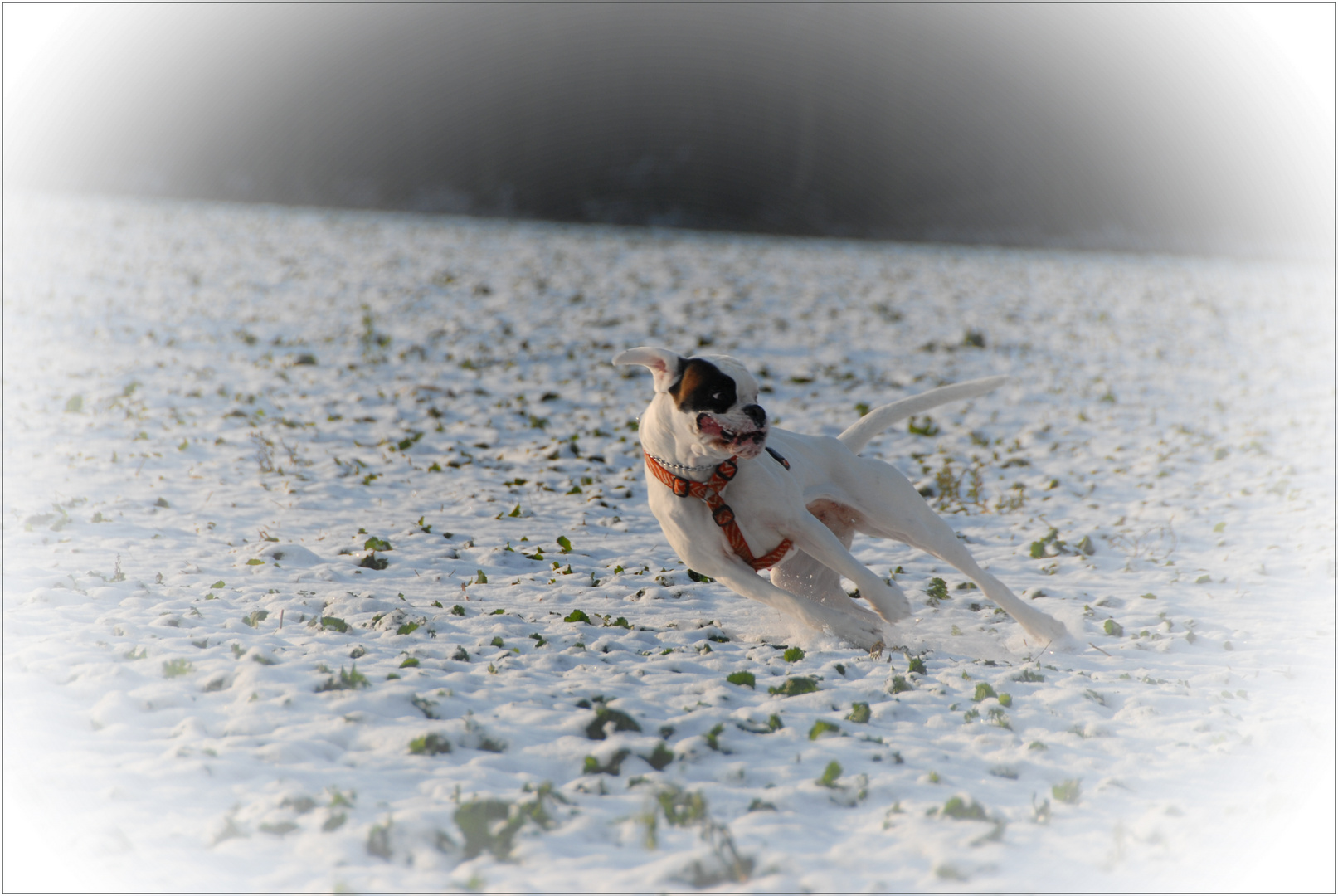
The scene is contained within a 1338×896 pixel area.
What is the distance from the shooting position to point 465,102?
32.1m

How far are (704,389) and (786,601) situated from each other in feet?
4.23

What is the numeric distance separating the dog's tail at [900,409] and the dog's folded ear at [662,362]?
59.3 inches

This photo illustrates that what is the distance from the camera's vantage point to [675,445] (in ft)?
14.2

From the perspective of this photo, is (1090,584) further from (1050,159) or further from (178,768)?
(1050,159)

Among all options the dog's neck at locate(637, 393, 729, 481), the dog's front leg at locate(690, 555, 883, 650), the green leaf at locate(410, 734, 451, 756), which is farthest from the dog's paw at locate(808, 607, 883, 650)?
the green leaf at locate(410, 734, 451, 756)

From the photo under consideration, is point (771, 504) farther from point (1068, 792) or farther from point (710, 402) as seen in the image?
point (1068, 792)

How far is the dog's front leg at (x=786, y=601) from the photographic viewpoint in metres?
4.48

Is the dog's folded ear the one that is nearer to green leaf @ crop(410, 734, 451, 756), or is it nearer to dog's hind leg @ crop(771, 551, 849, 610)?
dog's hind leg @ crop(771, 551, 849, 610)

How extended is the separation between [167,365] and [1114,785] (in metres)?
11.9

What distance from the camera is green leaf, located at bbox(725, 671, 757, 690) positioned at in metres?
4.11

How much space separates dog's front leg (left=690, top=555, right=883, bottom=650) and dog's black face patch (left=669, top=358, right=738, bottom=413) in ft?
2.88

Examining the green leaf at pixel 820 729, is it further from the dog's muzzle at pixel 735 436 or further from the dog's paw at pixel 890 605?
the dog's muzzle at pixel 735 436

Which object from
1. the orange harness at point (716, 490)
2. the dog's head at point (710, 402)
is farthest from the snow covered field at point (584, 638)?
the dog's head at point (710, 402)

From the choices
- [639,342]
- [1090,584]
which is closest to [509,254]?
[639,342]
